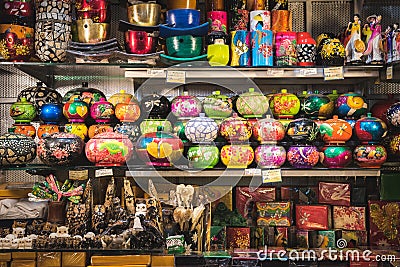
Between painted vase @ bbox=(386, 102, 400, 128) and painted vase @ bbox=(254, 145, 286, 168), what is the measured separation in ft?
1.70

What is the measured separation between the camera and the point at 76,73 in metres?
3.13

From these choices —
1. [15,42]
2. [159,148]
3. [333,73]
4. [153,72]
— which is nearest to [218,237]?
[159,148]

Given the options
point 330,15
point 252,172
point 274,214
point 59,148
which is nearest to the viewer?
point 59,148

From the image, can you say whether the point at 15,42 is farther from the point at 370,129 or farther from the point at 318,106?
the point at 370,129

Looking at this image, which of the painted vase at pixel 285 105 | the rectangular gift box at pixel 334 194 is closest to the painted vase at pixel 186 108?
the painted vase at pixel 285 105

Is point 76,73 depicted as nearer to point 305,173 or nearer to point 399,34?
point 305,173

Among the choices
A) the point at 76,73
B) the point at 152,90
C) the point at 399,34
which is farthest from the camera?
the point at 76,73

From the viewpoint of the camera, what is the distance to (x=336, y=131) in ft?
8.94

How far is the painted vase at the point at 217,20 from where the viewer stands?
283 centimetres

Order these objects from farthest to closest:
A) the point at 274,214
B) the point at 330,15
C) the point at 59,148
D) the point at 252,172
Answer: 1. the point at 330,15
2. the point at 274,214
3. the point at 252,172
4. the point at 59,148

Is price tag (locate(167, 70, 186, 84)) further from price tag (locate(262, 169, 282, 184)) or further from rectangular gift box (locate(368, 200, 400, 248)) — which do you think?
rectangular gift box (locate(368, 200, 400, 248))

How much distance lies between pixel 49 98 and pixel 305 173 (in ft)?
4.14

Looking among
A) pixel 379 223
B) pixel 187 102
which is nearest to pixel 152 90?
pixel 187 102

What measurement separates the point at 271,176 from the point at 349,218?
0.44 metres
